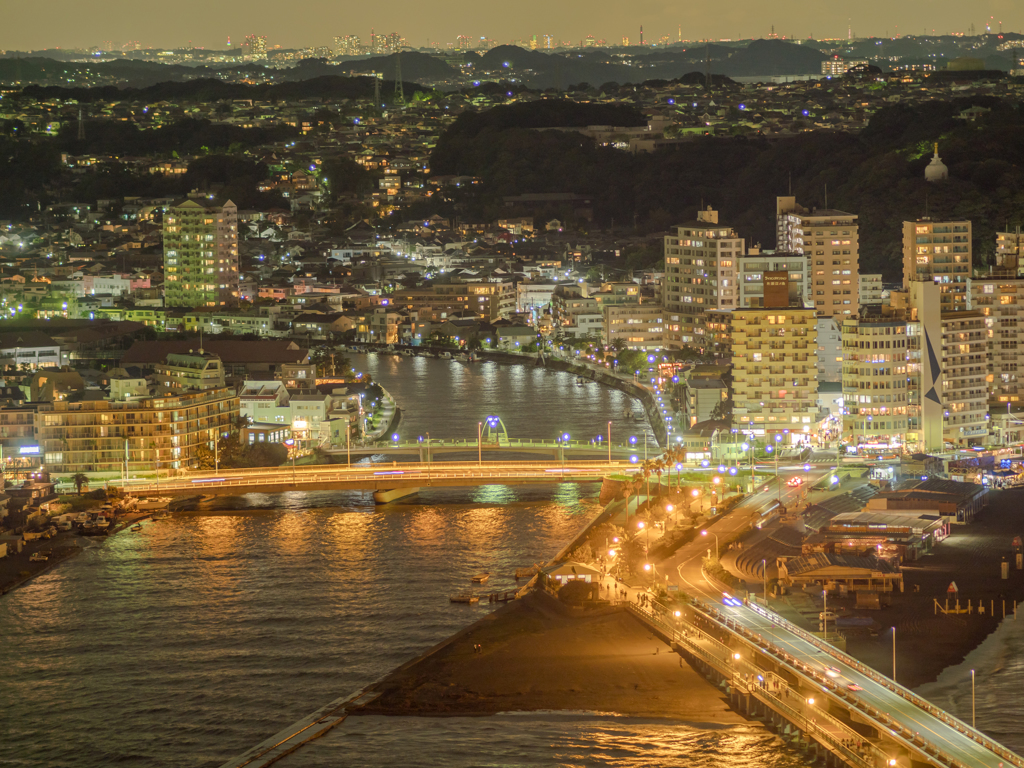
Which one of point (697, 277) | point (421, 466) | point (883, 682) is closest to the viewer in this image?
point (883, 682)

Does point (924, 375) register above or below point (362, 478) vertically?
above

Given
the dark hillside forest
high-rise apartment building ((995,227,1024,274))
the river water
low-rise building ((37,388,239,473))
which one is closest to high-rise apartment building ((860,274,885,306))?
the dark hillside forest

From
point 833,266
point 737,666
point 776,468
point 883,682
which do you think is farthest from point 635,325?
point 883,682

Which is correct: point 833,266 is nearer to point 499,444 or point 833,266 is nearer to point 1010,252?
point 1010,252

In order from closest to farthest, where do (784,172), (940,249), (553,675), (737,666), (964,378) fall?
1. (737,666)
2. (553,675)
3. (964,378)
4. (940,249)
5. (784,172)

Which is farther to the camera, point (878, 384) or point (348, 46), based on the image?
point (348, 46)

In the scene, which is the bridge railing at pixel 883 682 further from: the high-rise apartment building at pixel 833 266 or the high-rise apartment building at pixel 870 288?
the high-rise apartment building at pixel 870 288

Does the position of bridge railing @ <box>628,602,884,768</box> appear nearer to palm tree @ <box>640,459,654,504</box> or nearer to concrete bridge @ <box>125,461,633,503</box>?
palm tree @ <box>640,459,654,504</box>

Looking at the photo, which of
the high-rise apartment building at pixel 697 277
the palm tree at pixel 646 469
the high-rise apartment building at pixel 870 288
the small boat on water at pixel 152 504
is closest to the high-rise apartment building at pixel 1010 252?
the high-rise apartment building at pixel 870 288
